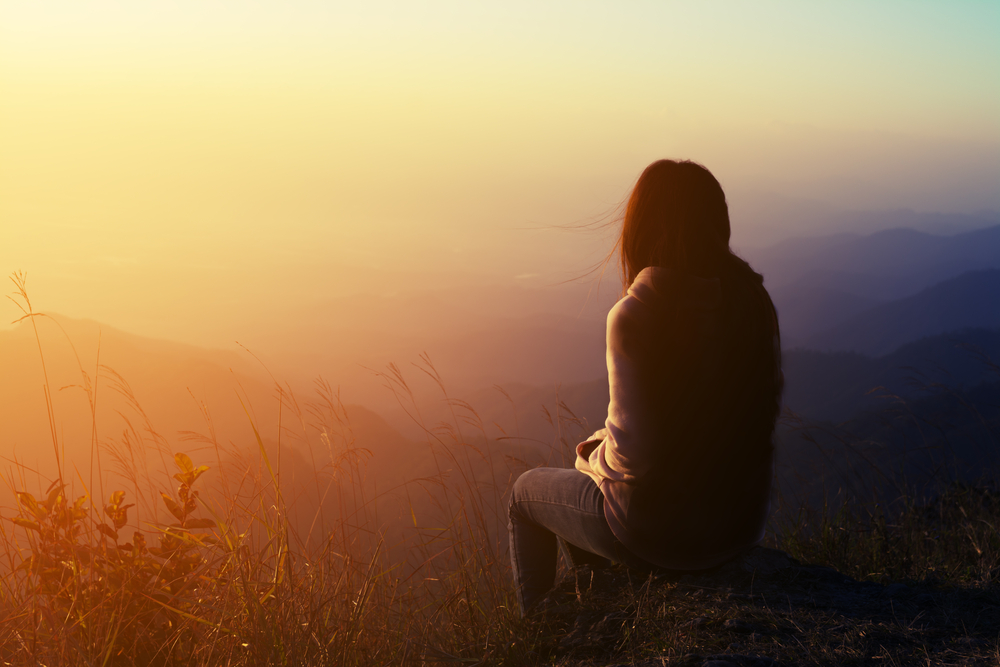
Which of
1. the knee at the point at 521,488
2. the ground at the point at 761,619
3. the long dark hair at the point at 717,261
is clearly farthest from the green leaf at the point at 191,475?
the long dark hair at the point at 717,261

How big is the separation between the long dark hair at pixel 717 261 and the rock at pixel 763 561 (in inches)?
18.5

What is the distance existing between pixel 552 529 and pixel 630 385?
2.12 feet

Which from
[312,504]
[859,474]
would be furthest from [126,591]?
[859,474]

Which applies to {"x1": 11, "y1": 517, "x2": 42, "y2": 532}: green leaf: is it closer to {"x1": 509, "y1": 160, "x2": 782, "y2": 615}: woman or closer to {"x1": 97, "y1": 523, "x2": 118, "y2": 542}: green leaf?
{"x1": 97, "y1": 523, "x2": 118, "y2": 542}: green leaf

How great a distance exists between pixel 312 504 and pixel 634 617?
116cm

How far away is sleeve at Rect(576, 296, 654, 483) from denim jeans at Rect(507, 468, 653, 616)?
214 mm

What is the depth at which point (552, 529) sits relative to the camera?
218 cm

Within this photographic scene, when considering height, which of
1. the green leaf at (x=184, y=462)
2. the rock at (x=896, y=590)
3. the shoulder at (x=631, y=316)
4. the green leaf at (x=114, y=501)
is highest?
the shoulder at (x=631, y=316)

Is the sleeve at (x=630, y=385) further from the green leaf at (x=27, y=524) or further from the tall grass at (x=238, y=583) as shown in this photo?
the green leaf at (x=27, y=524)

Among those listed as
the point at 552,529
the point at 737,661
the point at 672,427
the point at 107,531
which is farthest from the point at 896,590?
the point at 107,531

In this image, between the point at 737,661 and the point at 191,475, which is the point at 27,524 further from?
the point at 737,661

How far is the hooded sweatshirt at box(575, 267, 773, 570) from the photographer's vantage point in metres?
1.81

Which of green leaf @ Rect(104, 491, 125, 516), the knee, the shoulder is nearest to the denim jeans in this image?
the knee

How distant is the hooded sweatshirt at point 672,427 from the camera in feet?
5.95
